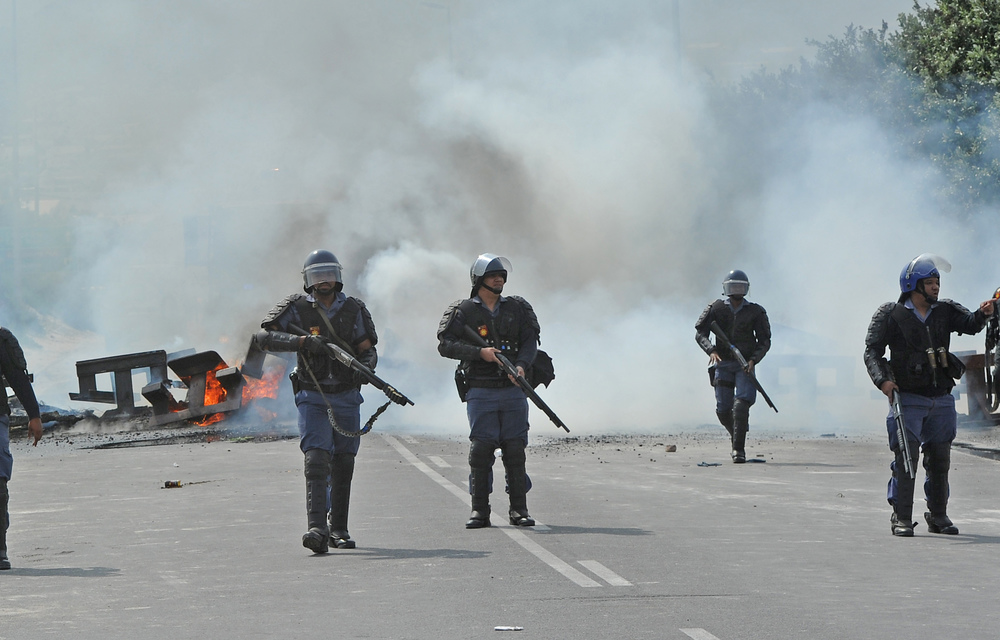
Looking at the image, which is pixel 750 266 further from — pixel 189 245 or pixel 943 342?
pixel 943 342

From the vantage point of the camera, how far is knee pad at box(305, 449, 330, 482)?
28.1 ft

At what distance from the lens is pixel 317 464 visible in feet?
28.2

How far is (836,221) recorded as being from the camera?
33.1m

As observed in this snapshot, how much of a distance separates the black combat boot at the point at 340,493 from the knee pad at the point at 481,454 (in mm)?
1100

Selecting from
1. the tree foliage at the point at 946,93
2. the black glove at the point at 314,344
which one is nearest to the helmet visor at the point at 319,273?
the black glove at the point at 314,344

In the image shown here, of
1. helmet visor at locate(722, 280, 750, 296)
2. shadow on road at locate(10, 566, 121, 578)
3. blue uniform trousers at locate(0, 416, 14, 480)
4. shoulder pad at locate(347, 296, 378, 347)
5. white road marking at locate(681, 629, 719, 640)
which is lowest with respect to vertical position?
white road marking at locate(681, 629, 719, 640)

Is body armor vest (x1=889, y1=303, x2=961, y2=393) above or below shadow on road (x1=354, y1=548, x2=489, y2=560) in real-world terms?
above

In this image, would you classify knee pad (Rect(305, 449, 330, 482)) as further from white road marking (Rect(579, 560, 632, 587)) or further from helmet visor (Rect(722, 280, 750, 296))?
helmet visor (Rect(722, 280, 750, 296))

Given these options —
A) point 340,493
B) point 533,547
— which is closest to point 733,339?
point 533,547

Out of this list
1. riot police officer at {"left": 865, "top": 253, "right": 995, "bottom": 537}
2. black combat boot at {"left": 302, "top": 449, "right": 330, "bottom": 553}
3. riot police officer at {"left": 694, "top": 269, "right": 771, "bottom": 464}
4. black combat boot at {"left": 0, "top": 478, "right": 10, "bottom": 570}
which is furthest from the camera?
riot police officer at {"left": 694, "top": 269, "right": 771, "bottom": 464}

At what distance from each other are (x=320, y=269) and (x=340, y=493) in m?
1.44

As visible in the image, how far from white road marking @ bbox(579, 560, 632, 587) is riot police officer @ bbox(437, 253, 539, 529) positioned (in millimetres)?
1815

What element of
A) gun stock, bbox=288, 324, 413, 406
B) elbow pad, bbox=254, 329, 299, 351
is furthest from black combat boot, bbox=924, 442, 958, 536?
elbow pad, bbox=254, 329, 299, 351

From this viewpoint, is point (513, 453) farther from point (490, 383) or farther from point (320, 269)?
point (320, 269)
